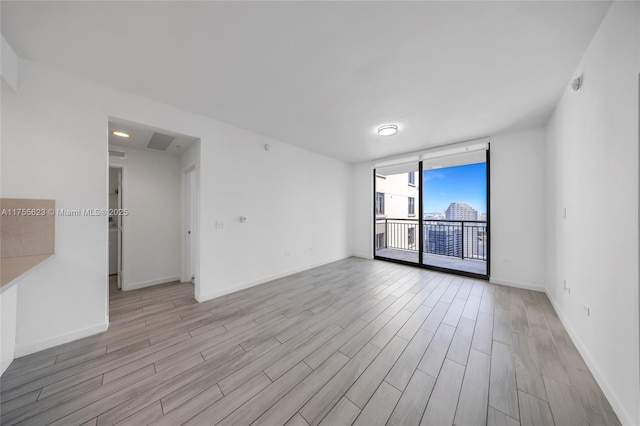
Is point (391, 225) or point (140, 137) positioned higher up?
point (140, 137)

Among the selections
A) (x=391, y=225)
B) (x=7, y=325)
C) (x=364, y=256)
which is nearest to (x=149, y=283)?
(x=7, y=325)

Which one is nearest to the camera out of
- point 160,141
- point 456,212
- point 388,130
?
point 160,141

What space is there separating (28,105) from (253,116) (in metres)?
2.06

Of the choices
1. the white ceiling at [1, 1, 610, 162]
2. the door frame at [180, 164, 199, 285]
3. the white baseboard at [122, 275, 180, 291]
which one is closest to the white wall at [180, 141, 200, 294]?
the door frame at [180, 164, 199, 285]

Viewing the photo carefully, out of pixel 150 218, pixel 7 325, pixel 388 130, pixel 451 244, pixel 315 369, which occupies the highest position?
pixel 388 130

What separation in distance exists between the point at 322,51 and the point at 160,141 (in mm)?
2888

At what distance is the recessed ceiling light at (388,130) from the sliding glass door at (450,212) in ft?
4.91

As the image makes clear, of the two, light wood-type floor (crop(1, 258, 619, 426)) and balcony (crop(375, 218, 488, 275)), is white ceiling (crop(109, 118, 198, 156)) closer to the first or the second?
light wood-type floor (crop(1, 258, 619, 426))

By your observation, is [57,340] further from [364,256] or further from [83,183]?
[364,256]

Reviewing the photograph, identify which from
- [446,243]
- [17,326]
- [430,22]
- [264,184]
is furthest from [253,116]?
[446,243]

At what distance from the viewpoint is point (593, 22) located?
1.44 metres

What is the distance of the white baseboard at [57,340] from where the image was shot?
1.78 m

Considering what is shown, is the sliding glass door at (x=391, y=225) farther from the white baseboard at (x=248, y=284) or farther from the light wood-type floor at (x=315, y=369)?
the light wood-type floor at (x=315, y=369)

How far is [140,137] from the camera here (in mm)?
2945
